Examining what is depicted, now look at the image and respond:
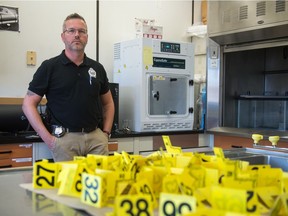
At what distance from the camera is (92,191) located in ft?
2.91

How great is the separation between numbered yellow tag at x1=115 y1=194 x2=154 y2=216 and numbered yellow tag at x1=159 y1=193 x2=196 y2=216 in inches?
1.3

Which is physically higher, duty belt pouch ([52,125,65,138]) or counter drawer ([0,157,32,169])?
duty belt pouch ([52,125,65,138])

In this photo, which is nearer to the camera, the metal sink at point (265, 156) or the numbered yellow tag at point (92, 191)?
the numbered yellow tag at point (92, 191)

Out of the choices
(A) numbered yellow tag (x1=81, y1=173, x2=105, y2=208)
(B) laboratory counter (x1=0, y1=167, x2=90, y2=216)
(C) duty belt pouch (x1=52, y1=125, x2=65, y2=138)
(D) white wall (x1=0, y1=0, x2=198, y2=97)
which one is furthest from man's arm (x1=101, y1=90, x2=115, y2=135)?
(A) numbered yellow tag (x1=81, y1=173, x2=105, y2=208)

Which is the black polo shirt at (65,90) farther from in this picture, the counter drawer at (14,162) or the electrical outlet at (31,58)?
the electrical outlet at (31,58)

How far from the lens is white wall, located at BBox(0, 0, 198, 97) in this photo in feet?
10.5

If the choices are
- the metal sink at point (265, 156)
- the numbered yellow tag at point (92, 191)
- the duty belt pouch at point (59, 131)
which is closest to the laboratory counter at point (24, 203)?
the numbered yellow tag at point (92, 191)

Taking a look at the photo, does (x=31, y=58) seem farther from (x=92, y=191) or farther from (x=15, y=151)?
(x=92, y=191)

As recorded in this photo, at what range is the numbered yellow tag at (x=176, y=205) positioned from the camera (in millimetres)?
739

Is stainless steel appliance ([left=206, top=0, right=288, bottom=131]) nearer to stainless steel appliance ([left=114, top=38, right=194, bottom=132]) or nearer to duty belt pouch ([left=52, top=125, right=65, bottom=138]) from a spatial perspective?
stainless steel appliance ([left=114, top=38, right=194, bottom=132])

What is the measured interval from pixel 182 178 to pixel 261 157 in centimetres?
100

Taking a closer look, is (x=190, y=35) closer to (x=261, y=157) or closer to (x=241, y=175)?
(x=261, y=157)

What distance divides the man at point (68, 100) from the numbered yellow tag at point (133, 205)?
1550mm

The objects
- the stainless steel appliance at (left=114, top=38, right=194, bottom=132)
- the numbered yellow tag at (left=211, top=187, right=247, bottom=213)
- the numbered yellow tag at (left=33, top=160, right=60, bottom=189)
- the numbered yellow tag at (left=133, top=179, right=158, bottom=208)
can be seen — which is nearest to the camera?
the numbered yellow tag at (left=211, top=187, right=247, bottom=213)
